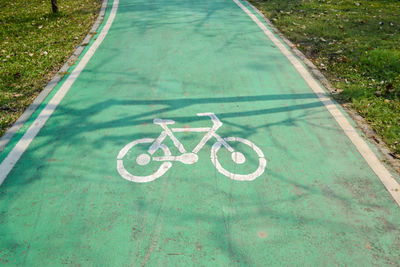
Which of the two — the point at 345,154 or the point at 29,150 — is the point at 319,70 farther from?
the point at 29,150

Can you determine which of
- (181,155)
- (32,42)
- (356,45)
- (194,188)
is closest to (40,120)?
(181,155)

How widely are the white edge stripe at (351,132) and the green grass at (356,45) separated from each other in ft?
1.05

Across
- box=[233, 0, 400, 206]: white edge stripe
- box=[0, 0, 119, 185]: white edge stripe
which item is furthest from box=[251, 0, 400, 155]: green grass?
box=[0, 0, 119, 185]: white edge stripe

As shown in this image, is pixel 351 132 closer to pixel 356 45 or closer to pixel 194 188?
pixel 194 188

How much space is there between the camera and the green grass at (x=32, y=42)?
4938 mm

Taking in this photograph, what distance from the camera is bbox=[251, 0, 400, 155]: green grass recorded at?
4742 millimetres

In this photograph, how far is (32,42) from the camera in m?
6.97

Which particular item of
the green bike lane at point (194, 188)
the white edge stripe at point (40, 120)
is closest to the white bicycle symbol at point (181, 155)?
the green bike lane at point (194, 188)

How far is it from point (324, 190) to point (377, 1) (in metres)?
10.2

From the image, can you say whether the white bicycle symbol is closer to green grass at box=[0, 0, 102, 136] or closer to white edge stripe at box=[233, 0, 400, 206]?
white edge stripe at box=[233, 0, 400, 206]

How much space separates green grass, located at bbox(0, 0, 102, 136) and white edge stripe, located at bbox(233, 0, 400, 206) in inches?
190

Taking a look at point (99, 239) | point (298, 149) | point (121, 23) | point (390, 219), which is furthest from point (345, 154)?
point (121, 23)

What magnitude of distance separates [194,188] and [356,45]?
19.1ft

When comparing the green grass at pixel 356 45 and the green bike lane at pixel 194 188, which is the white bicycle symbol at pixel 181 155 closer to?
the green bike lane at pixel 194 188
